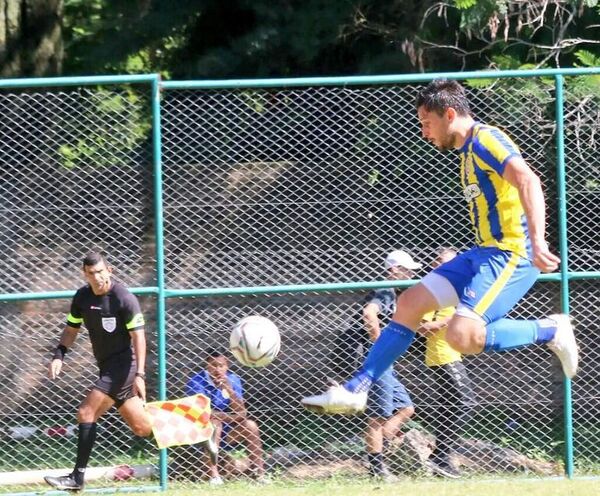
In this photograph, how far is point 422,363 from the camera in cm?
931

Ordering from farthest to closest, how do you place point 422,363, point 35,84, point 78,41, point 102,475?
point 78,41 < point 422,363 < point 102,475 < point 35,84

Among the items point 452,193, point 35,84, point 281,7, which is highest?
point 281,7

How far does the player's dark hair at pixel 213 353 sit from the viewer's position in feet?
29.9

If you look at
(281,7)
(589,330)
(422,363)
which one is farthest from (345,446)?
(281,7)

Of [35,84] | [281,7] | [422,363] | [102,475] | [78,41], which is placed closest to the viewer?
[35,84]

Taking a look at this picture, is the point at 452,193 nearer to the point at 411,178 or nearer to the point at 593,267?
the point at 411,178

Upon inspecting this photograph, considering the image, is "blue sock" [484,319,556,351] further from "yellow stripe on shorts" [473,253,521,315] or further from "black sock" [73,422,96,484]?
"black sock" [73,422,96,484]

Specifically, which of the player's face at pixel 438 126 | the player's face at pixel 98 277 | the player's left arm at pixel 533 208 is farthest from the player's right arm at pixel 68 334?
the player's left arm at pixel 533 208

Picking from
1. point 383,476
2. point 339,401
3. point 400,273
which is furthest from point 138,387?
point 339,401

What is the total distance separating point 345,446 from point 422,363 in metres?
0.96

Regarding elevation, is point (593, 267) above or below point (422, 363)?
above

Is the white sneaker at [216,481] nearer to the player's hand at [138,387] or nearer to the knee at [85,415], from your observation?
the player's hand at [138,387]

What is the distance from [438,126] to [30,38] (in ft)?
22.3

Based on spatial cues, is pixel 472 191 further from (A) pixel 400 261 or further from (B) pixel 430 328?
(B) pixel 430 328
